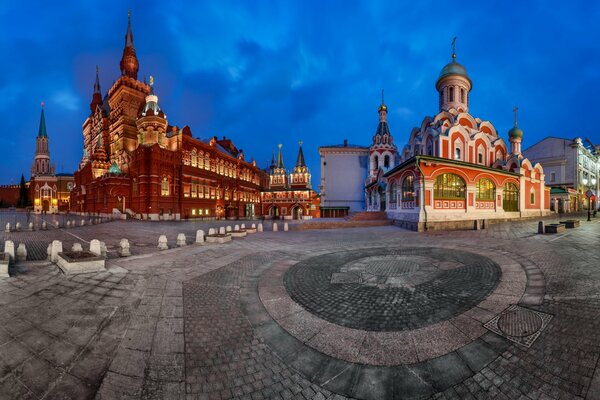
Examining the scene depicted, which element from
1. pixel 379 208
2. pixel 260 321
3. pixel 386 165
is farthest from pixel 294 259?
pixel 386 165

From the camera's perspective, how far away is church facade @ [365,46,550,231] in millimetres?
20375

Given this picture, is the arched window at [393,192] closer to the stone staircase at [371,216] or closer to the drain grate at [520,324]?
the stone staircase at [371,216]

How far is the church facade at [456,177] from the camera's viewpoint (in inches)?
802

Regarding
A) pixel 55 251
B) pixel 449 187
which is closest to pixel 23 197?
pixel 55 251

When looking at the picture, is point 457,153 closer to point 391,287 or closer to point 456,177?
point 456,177

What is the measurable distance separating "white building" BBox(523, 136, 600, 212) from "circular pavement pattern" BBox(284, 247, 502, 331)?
163ft

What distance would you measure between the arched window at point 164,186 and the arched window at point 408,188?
36345mm

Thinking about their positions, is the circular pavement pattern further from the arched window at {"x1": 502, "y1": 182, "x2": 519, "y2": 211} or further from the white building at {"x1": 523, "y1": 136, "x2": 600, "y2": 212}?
the white building at {"x1": 523, "y1": 136, "x2": 600, "y2": 212}

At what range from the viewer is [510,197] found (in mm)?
26547

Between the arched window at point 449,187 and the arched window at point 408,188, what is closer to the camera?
the arched window at point 449,187

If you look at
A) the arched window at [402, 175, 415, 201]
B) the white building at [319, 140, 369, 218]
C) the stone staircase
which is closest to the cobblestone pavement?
the arched window at [402, 175, 415, 201]

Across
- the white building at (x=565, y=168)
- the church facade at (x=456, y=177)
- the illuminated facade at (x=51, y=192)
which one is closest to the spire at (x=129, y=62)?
the illuminated facade at (x=51, y=192)

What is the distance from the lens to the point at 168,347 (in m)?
3.79

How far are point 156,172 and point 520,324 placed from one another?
44.4 meters
